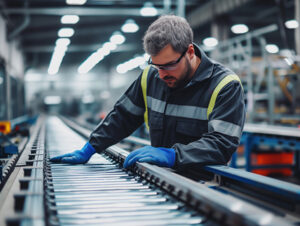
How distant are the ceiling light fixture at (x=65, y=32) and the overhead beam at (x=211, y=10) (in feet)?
16.3

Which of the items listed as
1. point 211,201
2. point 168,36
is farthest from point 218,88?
point 211,201

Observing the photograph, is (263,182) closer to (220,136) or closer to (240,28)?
(220,136)

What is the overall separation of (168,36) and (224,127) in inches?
23.5

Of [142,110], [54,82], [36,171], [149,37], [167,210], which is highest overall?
[54,82]

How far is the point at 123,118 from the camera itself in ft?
8.34

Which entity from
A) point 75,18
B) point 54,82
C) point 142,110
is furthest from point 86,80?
point 142,110

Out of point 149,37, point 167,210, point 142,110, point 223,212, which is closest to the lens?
point 223,212

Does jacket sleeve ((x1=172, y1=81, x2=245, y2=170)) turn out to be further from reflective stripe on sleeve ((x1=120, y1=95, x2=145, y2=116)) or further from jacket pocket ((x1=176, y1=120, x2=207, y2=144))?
reflective stripe on sleeve ((x1=120, y1=95, x2=145, y2=116))

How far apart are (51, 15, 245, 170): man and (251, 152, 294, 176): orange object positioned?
12.5 ft

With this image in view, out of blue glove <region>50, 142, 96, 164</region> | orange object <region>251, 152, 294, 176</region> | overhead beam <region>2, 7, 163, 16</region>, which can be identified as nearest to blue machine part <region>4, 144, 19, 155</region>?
blue glove <region>50, 142, 96, 164</region>

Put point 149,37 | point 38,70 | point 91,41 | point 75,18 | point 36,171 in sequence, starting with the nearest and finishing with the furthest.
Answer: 1. point 36,171
2. point 149,37
3. point 75,18
4. point 91,41
5. point 38,70

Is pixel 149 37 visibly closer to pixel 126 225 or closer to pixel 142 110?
pixel 142 110

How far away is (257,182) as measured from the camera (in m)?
1.56

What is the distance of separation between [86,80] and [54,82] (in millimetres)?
2446
